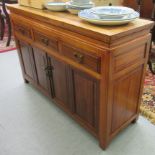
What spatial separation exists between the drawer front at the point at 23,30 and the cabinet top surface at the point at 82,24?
15 cm

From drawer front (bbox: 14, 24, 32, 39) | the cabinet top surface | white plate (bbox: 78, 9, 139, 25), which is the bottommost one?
drawer front (bbox: 14, 24, 32, 39)

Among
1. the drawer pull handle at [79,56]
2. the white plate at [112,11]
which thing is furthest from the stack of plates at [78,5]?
the drawer pull handle at [79,56]

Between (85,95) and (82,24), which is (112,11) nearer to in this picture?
(82,24)

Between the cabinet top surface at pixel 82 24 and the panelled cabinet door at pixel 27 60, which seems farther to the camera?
the panelled cabinet door at pixel 27 60

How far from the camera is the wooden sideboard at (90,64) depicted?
3.30ft

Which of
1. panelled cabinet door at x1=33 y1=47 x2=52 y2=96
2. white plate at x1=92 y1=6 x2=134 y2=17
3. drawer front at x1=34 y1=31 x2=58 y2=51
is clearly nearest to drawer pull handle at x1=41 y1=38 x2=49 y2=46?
drawer front at x1=34 y1=31 x2=58 y2=51

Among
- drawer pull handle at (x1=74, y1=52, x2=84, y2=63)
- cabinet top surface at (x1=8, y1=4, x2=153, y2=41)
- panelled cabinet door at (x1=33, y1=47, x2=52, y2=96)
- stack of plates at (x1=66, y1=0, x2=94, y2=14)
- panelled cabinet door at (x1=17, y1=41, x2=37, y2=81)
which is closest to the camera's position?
cabinet top surface at (x1=8, y1=4, x2=153, y2=41)

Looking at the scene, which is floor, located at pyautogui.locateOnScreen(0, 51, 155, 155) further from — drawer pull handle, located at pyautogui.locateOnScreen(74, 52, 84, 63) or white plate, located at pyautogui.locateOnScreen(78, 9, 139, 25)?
white plate, located at pyautogui.locateOnScreen(78, 9, 139, 25)

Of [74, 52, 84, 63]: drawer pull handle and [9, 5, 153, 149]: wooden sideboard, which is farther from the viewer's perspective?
[74, 52, 84, 63]: drawer pull handle

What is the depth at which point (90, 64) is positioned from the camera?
42.4 inches

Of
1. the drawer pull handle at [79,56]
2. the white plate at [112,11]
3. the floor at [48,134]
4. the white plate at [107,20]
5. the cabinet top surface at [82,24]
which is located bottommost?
the floor at [48,134]

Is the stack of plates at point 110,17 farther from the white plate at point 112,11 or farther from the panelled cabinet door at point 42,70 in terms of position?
the panelled cabinet door at point 42,70

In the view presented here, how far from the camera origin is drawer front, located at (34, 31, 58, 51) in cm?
132

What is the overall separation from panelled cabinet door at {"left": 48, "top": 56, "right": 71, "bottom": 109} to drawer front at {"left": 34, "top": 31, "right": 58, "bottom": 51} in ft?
0.35
